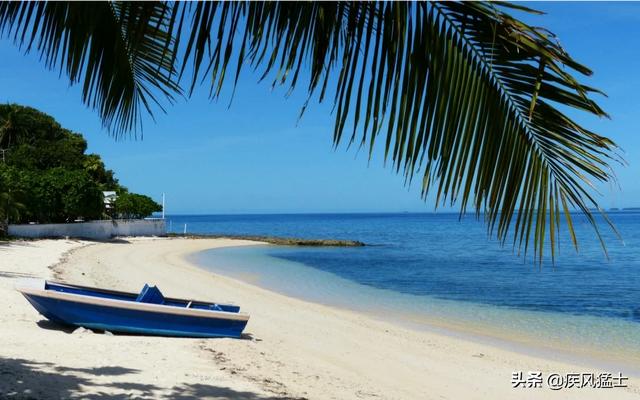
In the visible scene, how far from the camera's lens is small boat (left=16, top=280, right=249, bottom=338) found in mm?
9359

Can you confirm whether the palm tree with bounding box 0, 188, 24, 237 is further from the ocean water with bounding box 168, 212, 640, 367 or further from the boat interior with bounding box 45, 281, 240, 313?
the boat interior with bounding box 45, 281, 240, 313

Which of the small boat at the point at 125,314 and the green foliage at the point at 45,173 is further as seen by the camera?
the green foliage at the point at 45,173

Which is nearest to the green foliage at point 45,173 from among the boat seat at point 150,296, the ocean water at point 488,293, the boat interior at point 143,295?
the ocean water at point 488,293

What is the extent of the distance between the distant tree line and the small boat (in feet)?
73.3

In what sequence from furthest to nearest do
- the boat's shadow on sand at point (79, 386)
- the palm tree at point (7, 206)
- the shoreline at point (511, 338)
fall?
the palm tree at point (7, 206), the shoreline at point (511, 338), the boat's shadow on sand at point (79, 386)

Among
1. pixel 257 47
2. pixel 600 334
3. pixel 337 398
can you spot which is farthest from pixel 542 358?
pixel 257 47

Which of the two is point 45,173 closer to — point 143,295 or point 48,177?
point 48,177

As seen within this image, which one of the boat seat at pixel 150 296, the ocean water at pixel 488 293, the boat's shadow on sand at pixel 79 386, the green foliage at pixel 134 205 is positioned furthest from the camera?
the green foliage at pixel 134 205

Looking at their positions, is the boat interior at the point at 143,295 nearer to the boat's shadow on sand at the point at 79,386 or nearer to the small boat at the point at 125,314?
the small boat at the point at 125,314

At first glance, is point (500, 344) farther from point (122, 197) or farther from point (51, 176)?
point (122, 197)

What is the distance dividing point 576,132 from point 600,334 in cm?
1472

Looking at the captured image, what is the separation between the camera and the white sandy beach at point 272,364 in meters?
6.60

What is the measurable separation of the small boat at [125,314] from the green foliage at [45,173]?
73.2ft

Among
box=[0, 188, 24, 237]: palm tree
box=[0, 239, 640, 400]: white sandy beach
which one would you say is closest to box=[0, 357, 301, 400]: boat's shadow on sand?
box=[0, 239, 640, 400]: white sandy beach
